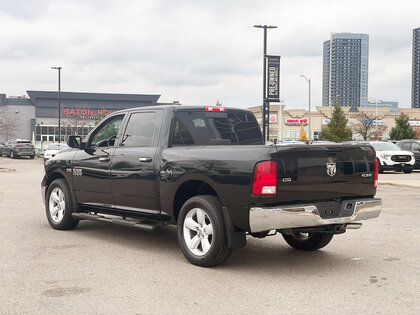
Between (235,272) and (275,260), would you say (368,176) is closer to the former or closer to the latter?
(275,260)

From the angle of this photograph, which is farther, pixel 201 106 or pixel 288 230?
pixel 201 106

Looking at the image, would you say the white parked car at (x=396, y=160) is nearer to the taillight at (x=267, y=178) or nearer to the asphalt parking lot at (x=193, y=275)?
the asphalt parking lot at (x=193, y=275)

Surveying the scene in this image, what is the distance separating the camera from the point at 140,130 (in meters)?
7.55

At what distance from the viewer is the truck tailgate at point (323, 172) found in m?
5.80

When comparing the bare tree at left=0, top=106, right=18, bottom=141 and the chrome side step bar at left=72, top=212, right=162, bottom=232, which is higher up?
the bare tree at left=0, top=106, right=18, bottom=141

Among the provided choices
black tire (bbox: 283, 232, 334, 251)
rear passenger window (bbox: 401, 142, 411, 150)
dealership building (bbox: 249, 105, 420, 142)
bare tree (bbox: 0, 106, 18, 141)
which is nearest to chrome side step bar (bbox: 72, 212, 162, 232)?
black tire (bbox: 283, 232, 334, 251)

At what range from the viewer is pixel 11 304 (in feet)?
15.7

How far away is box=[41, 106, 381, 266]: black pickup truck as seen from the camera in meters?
5.78

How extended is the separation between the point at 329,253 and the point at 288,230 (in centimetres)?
123

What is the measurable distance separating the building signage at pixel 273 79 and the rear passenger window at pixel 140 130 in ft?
91.0

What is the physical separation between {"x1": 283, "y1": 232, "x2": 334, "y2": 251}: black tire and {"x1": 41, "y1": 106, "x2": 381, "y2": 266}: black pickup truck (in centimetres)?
1

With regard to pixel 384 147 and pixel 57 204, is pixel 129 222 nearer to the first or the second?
pixel 57 204

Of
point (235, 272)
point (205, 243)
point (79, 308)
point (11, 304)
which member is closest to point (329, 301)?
point (235, 272)

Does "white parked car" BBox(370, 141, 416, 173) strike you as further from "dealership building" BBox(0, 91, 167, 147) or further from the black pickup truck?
"dealership building" BBox(0, 91, 167, 147)
